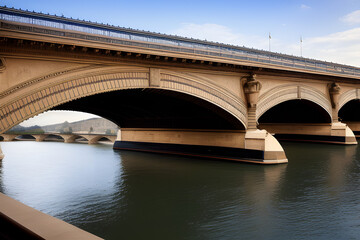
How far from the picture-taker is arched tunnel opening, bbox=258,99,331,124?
102 ft

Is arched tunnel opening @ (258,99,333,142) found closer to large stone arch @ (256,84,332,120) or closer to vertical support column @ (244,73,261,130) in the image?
large stone arch @ (256,84,332,120)

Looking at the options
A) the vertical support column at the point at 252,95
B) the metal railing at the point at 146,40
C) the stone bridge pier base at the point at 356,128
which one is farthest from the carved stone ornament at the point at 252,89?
Answer: the stone bridge pier base at the point at 356,128

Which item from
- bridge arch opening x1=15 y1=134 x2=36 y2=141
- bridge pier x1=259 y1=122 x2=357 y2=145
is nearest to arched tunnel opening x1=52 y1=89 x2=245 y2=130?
bridge pier x1=259 y1=122 x2=357 y2=145

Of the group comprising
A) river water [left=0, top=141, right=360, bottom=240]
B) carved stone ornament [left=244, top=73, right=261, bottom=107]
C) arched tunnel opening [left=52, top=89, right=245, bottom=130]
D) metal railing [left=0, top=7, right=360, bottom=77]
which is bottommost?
river water [left=0, top=141, right=360, bottom=240]

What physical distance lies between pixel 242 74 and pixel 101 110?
14527mm

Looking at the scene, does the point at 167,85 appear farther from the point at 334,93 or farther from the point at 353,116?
the point at 353,116

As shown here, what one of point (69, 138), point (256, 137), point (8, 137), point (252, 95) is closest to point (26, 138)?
point (8, 137)

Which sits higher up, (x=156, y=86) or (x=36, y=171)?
(x=156, y=86)

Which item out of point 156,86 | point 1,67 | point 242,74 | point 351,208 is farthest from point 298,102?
point 1,67

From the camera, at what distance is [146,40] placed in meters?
17.7

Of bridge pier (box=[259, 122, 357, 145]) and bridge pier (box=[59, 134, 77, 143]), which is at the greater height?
bridge pier (box=[259, 122, 357, 145])

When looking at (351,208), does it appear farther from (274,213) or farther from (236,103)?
(236,103)

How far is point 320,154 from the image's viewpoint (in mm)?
26859

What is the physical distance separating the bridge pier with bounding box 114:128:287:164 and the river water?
100 cm
